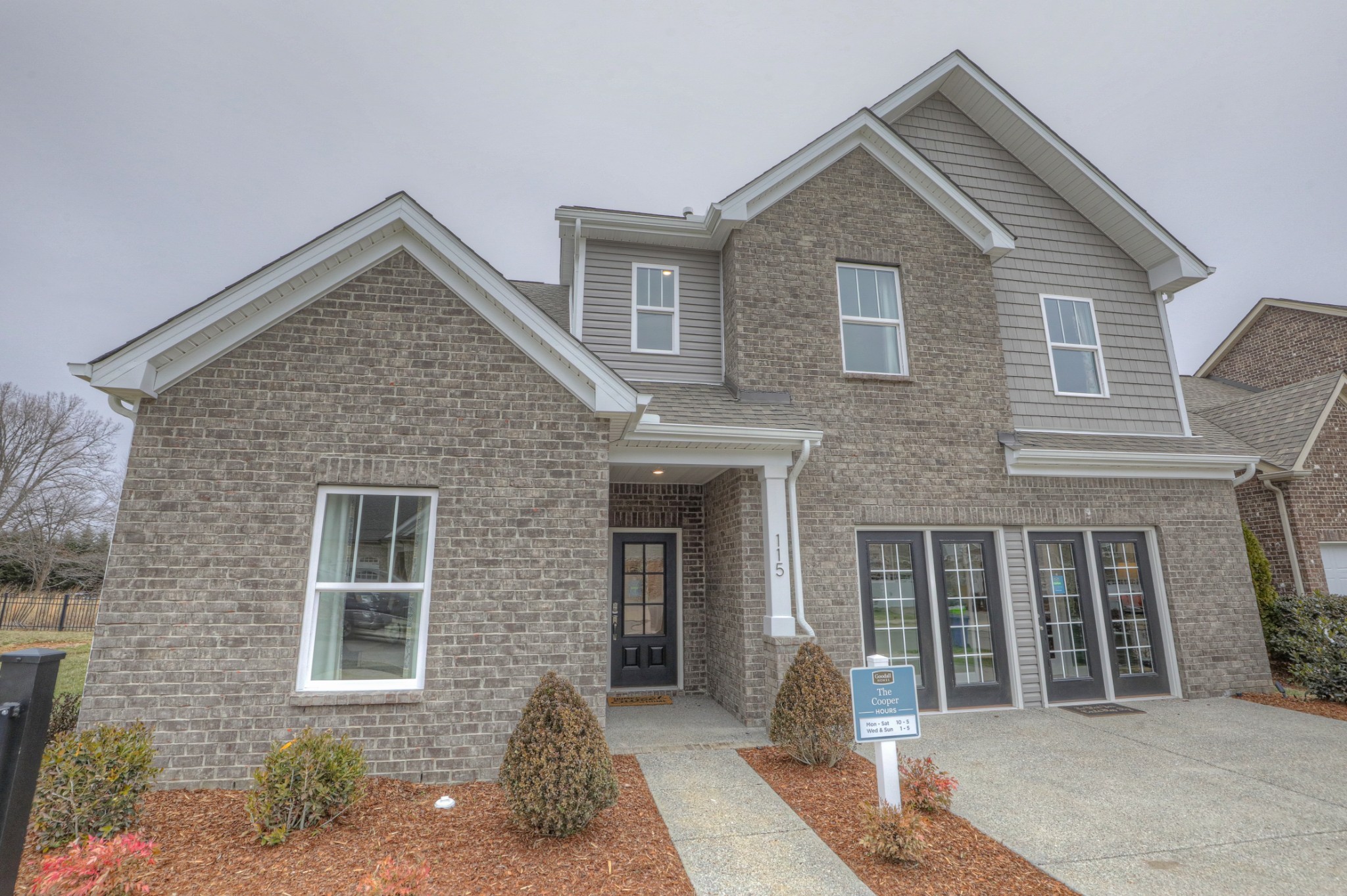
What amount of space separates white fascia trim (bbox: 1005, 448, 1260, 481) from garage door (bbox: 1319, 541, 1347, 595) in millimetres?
3278

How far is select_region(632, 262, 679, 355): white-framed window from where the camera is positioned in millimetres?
8727

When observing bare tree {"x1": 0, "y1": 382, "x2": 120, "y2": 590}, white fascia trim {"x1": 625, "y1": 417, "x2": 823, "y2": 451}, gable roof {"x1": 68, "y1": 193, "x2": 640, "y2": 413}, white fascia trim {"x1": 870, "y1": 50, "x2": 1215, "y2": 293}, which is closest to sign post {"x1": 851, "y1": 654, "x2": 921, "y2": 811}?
white fascia trim {"x1": 625, "y1": 417, "x2": 823, "y2": 451}

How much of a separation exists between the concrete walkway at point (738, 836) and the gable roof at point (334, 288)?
3537 mm

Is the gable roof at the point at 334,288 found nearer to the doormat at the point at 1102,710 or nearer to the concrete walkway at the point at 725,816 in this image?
the concrete walkway at the point at 725,816

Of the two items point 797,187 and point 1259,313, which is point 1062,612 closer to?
point 797,187

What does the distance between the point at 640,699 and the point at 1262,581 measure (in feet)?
34.2

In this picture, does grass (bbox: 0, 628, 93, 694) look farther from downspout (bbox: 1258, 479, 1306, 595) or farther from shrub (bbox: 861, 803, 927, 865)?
downspout (bbox: 1258, 479, 1306, 595)

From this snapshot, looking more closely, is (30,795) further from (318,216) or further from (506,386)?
(318,216)

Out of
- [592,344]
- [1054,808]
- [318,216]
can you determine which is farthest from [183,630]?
[318,216]

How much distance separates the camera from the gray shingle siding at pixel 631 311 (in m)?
8.55

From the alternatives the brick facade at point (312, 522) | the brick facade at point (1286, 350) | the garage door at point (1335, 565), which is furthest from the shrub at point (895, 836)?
the brick facade at point (1286, 350)

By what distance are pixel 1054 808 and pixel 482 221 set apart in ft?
176

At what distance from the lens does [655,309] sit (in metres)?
8.78

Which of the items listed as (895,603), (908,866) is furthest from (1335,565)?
(908,866)
